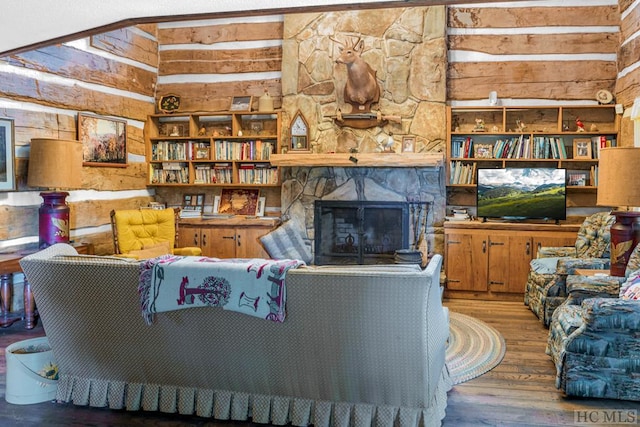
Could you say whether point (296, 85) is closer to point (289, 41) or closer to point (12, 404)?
point (289, 41)

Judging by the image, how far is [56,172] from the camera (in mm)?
4391

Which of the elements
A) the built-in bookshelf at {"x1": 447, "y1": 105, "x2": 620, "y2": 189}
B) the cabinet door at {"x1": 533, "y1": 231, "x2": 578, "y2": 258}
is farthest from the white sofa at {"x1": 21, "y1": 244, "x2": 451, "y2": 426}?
the built-in bookshelf at {"x1": 447, "y1": 105, "x2": 620, "y2": 189}

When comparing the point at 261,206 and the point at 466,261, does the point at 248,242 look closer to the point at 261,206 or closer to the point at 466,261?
the point at 261,206

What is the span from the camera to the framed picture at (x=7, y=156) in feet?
14.4

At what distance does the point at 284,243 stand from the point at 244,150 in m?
2.49

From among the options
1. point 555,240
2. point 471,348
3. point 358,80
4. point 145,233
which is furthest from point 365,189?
point 471,348

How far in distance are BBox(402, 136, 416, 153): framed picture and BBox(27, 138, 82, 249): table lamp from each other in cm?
335

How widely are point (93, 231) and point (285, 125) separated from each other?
7.95ft

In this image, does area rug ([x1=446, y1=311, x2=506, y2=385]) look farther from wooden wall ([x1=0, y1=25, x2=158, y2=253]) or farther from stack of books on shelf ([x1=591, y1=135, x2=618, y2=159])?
wooden wall ([x1=0, y1=25, x2=158, y2=253])

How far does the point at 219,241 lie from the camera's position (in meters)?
6.02

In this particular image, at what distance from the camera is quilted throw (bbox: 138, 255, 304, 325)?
7.69 ft

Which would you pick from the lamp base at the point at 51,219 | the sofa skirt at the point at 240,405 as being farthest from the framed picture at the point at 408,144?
the lamp base at the point at 51,219

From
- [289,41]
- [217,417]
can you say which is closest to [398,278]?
[217,417]

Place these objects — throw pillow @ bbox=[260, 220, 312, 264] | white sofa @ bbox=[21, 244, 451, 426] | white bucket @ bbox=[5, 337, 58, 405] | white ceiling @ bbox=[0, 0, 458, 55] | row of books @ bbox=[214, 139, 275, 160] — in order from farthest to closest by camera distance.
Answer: row of books @ bbox=[214, 139, 275, 160] → throw pillow @ bbox=[260, 220, 312, 264] → white bucket @ bbox=[5, 337, 58, 405] → white ceiling @ bbox=[0, 0, 458, 55] → white sofa @ bbox=[21, 244, 451, 426]
